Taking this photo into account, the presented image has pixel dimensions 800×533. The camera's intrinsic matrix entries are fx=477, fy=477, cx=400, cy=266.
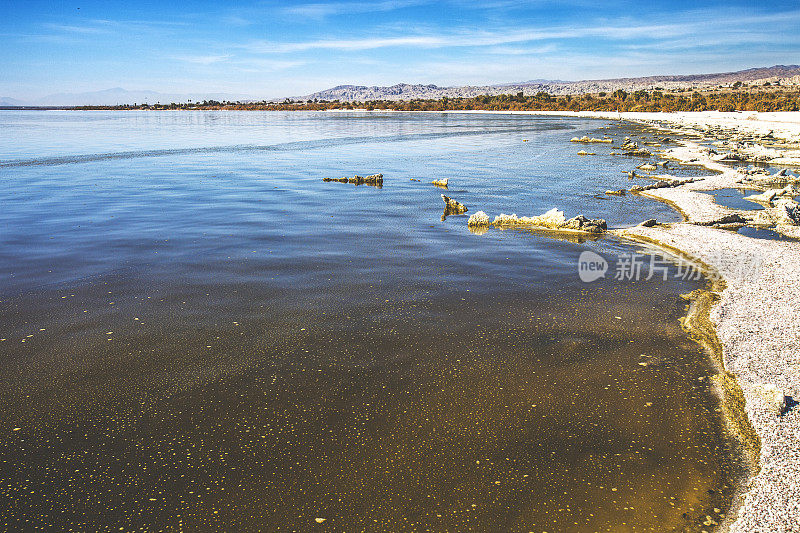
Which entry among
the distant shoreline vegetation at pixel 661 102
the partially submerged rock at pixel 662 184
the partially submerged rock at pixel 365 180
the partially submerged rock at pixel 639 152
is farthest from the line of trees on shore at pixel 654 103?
the partially submerged rock at pixel 365 180

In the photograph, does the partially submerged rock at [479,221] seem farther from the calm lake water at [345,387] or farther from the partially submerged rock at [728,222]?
the partially submerged rock at [728,222]

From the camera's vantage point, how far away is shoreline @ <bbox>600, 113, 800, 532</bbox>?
3.74 metres

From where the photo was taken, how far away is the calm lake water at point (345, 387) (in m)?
3.71

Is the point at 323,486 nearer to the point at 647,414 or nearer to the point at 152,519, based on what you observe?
the point at 152,519

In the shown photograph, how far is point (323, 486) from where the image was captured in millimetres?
3842

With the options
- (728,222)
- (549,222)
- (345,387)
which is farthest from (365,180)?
(345,387)

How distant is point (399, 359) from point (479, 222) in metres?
7.38

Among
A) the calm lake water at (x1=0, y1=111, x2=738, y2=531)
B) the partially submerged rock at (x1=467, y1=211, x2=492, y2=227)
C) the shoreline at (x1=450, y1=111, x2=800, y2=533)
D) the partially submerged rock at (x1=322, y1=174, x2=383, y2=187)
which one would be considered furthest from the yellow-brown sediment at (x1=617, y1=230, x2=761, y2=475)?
the partially submerged rock at (x1=322, y1=174, x2=383, y2=187)

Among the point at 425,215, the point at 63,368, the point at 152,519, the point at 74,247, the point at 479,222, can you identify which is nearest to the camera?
the point at 152,519

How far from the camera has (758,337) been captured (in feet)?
20.1

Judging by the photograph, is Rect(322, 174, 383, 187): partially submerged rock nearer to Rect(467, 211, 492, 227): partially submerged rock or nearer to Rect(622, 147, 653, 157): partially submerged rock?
Rect(467, 211, 492, 227): partially submerged rock

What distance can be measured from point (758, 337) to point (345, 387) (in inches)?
209

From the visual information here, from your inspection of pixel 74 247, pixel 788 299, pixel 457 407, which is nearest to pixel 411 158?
pixel 74 247

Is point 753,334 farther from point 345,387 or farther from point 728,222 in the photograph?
point 728,222
